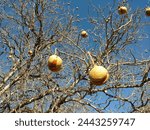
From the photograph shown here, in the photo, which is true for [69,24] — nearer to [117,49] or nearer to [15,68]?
[15,68]

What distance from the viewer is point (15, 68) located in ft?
25.2

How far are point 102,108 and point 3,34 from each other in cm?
447

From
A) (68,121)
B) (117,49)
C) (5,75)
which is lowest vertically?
(68,121)

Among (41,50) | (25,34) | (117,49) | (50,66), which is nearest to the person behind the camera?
(50,66)

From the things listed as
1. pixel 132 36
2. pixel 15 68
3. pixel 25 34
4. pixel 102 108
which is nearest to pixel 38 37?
pixel 25 34

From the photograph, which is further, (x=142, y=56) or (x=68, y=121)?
(x=142, y=56)

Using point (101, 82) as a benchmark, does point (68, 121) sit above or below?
below

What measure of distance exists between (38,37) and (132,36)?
84.2 inches

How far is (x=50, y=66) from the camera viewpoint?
14.7ft

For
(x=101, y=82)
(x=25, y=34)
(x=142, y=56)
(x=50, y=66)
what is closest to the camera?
(x=101, y=82)

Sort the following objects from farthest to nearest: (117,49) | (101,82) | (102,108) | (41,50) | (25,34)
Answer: (25,34)
(41,50)
(117,49)
(102,108)
(101,82)

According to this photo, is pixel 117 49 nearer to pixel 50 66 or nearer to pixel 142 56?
pixel 142 56

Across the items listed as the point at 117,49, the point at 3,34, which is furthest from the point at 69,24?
the point at 117,49

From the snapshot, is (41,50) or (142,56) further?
(41,50)
